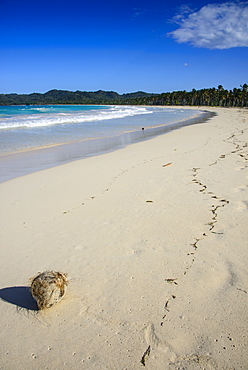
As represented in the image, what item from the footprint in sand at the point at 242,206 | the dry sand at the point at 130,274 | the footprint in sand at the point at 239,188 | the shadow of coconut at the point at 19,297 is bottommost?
the shadow of coconut at the point at 19,297

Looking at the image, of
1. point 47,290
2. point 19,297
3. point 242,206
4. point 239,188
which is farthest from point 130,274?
point 239,188

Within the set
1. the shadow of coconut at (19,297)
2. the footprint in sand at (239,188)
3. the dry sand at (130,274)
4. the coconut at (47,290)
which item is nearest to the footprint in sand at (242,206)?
the dry sand at (130,274)

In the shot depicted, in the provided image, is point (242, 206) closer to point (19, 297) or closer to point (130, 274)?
point (130, 274)

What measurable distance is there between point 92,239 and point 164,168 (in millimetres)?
4170

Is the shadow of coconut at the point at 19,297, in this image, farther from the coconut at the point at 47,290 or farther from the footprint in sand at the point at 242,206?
the footprint in sand at the point at 242,206

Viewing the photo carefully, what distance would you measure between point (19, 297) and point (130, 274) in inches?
47.5

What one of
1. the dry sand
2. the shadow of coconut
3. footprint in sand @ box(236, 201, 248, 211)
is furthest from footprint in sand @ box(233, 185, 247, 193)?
the shadow of coconut

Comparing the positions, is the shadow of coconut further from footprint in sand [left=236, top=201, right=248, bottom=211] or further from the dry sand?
footprint in sand [left=236, top=201, right=248, bottom=211]

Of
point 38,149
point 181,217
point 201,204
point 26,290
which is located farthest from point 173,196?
point 38,149

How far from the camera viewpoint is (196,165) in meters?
7.32

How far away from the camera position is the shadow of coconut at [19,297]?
253cm

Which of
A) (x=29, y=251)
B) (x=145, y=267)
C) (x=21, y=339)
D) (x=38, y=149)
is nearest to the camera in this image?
(x=21, y=339)

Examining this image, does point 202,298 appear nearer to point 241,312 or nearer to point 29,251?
point 241,312

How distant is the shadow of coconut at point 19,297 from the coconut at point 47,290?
160 mm
